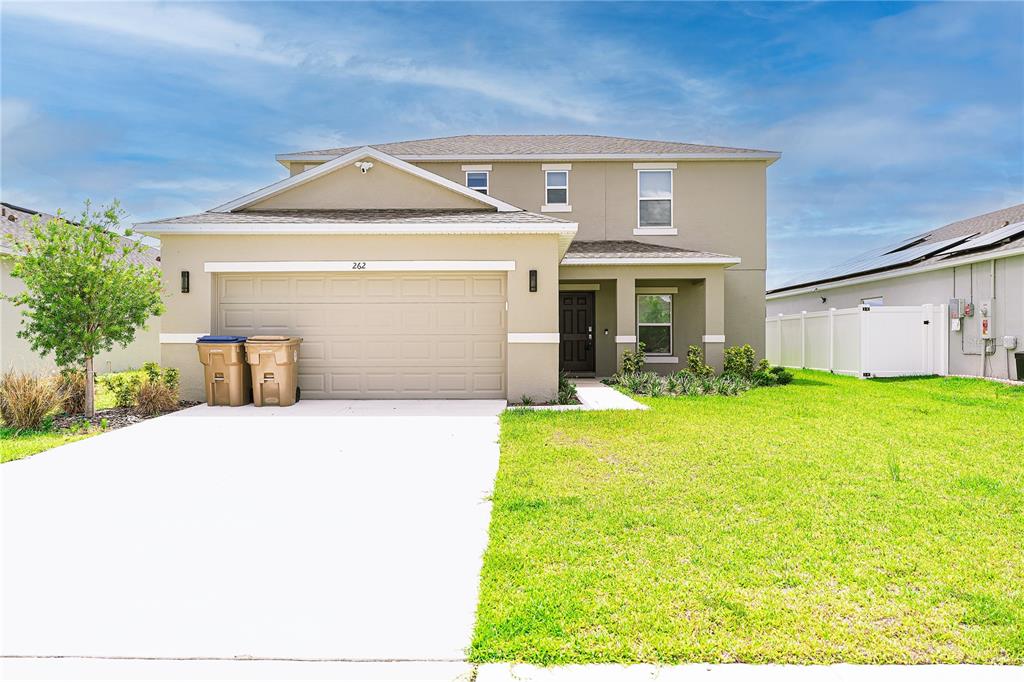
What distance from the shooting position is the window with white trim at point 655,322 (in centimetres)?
1633

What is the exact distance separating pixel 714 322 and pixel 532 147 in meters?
7.59

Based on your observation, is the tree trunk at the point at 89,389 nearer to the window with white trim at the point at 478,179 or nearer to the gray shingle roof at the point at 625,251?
the gray shingle roof at the point at 625,251

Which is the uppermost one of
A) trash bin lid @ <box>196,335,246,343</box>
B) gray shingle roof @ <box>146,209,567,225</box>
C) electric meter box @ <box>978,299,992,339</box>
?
gray shingle roof @ <box>146,209,567,225</box>

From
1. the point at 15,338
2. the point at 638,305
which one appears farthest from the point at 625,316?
the point at 15,338

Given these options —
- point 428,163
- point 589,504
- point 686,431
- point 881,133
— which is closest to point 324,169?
point 428,163

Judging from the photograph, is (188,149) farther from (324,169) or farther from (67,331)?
(67,331)

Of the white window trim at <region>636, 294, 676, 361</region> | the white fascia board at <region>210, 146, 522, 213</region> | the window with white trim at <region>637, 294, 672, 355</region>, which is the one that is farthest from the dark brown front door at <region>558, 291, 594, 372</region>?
the white fascia board at <region>210, 146, 522, 213</region>

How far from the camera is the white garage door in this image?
11.1 meters

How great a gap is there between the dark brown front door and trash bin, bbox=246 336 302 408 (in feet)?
26.9

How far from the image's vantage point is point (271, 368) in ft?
34.0

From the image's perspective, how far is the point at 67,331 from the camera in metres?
9.04

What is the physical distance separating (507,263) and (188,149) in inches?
457

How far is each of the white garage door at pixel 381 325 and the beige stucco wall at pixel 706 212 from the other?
6.45 meters

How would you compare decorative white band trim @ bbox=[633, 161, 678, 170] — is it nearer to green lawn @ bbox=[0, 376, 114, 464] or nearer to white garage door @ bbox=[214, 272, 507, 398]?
white garage door @ bbox=[214, 272, 507, 398]
